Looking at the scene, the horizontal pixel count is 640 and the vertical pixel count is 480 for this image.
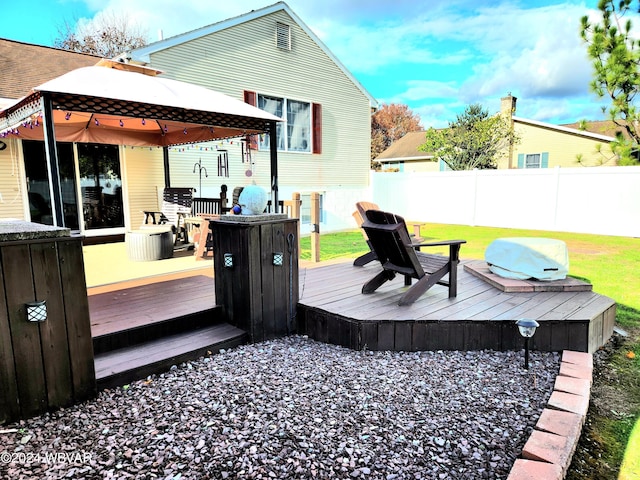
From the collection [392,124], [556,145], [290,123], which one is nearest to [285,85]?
[290,123]

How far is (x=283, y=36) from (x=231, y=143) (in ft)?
15.3

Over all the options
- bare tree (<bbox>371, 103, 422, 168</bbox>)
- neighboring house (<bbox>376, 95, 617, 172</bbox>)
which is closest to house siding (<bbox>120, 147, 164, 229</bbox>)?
neighboring house (<bbox>376, 95, 617, 172</bbox>)

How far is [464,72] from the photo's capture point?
24266 millimetres

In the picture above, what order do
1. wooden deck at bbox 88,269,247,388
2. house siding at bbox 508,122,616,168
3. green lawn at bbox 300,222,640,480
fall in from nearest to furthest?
green lawn at bbox 300,222,640,480 → wooden deck at bbox 88,269,247,388 → house siding at bbox 508,122,616,168

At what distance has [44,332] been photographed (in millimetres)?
2182

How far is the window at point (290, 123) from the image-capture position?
9.80m

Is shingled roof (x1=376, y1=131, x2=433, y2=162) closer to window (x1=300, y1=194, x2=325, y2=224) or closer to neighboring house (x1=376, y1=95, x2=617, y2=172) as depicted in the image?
neighboring house (x1=376, y1=95, x2=617, y2=172)

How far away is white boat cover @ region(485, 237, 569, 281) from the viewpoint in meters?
4.00

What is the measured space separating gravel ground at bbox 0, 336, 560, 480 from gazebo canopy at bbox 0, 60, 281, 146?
2582 millimetres

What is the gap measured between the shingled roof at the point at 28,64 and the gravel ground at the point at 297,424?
19.9 ft

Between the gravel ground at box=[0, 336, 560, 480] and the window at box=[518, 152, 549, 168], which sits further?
the window at box=[518, 152, 549, 168]

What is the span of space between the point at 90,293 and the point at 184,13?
15394 millimetres

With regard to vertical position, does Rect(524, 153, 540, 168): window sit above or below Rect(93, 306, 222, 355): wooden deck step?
above

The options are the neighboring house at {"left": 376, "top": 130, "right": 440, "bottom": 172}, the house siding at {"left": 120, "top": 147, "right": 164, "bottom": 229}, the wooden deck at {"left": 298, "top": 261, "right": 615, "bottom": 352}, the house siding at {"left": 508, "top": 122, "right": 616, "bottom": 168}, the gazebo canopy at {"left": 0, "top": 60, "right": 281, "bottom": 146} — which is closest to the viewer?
the wooden deck at {"left": 298, "top": 261, "right": 615, "bottom": 352}
